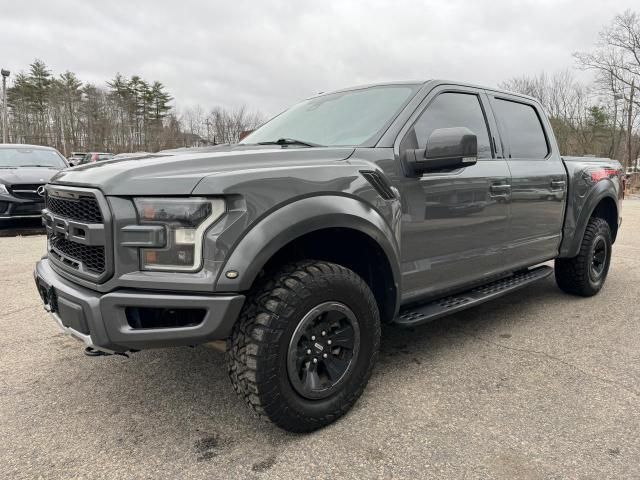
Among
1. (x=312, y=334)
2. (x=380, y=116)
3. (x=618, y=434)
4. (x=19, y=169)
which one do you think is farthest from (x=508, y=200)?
(x=19, y=169)

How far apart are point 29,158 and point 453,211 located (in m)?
9.00

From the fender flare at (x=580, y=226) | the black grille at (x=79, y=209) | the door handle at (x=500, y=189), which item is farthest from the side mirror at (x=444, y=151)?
the fender flare at (x=580, y=226)

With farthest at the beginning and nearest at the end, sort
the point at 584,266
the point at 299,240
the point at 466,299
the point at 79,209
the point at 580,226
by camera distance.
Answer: the point at 584,266 < the point at 580,226 < the point at 466,299 < the point at 299,240 < the point at 79,209

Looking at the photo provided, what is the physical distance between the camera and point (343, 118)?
3.12 metres

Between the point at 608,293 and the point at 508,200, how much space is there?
2.29 meters

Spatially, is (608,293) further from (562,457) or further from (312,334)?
(312,334)

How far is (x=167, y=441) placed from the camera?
225 centimetres

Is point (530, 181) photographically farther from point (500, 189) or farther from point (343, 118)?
point (343, 118)

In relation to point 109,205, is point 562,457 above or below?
below

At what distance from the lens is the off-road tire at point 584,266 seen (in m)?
4.54

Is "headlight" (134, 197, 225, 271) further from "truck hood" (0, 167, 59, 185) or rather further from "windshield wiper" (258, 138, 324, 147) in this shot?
"truck hood" (0, 167, 59, 185)

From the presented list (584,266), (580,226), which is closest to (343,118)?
(580,226)

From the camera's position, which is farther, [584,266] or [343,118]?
[584,266]

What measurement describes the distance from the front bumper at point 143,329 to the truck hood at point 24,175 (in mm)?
6797
